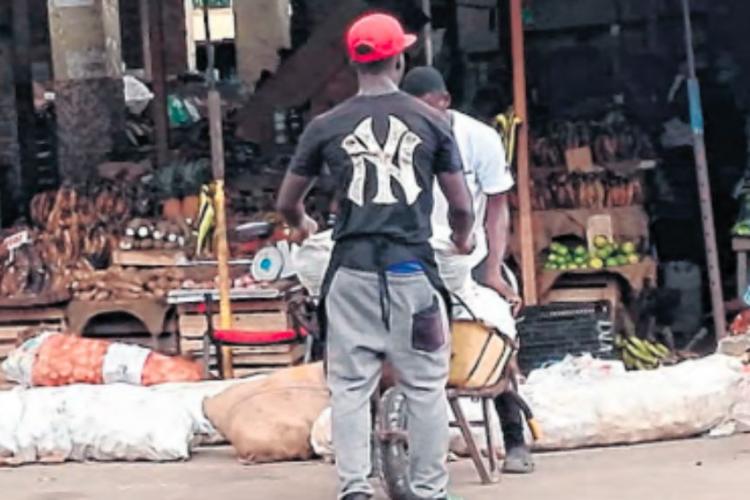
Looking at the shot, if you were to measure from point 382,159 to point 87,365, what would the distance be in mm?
3800

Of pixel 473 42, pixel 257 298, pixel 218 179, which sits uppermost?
pixel 473 42

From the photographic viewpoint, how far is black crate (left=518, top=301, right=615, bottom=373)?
10.1 m

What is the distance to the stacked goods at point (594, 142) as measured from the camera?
37.2 ft

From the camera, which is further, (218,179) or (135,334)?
(135,334)

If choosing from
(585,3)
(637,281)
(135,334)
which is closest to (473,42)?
(585,3)

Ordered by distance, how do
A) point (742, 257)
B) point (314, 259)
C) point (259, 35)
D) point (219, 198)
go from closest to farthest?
1. point (314, 259)
2. point (219, 198)
3. point (742, 257)
4. point (259, 35)

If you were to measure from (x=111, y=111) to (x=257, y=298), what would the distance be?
10.9 ft

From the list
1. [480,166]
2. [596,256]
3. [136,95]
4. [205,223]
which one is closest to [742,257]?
[596,256]

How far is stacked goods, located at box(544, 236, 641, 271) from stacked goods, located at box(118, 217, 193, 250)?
86.1 inches

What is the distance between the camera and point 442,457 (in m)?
6.51

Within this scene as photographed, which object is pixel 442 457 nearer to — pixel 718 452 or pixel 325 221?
pixel 718 452

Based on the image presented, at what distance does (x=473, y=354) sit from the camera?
7.07 m

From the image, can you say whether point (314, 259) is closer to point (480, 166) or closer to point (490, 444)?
point (480, 166)

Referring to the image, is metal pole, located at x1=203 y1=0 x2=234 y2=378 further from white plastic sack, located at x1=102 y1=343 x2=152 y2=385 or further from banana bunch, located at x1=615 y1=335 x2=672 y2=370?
banana bunch, located at x1=615 y1=335 x2=672 y2=370
